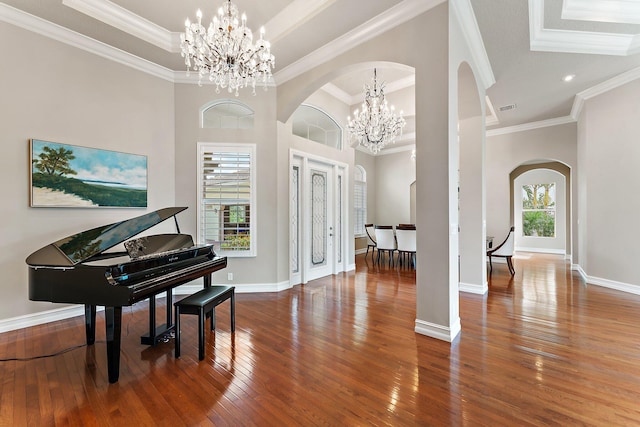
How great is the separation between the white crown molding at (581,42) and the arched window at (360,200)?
5.75 meters

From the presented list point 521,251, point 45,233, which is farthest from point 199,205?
point 521,251

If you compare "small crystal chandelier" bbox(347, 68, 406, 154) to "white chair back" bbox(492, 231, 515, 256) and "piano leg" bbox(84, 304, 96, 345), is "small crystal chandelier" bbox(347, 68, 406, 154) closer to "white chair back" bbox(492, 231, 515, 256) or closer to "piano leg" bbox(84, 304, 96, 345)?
"white chair back" bbox(492, 231, 515, 256)

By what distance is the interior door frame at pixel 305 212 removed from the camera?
5.00 m

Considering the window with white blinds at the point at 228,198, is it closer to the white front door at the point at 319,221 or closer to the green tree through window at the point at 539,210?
the white front door at the point at 319,221

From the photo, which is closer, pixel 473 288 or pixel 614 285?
pixel 473 288

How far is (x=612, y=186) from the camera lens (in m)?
4.85

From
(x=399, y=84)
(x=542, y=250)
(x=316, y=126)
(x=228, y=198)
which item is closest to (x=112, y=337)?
(x=228, y=198)

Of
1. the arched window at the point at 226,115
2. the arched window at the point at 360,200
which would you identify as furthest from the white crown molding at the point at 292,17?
the arched window at the point at 360,200

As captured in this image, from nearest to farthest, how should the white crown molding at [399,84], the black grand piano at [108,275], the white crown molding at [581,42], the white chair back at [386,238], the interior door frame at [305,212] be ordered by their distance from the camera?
1. the black grand piano at [108,275]
2. the white crown molding at [581,42]
3. the interior door frame at [305,212]
4. the white crown molding at [399,84]
5. the white chair back at [386,238]

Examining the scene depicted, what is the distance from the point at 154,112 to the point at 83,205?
1.73 metres

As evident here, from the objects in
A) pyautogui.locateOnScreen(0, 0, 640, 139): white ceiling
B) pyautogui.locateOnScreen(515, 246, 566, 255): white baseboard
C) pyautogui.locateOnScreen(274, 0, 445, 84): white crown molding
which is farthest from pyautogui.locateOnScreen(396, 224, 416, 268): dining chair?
pyautogui.locateOnScreen(515, 246, 566, 255): white baseboard

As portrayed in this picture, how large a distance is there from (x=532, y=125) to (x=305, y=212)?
6352 millimetres

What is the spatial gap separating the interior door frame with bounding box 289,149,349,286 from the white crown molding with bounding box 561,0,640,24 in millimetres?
4007

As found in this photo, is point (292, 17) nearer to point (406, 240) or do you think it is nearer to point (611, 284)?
point (406, 240)
